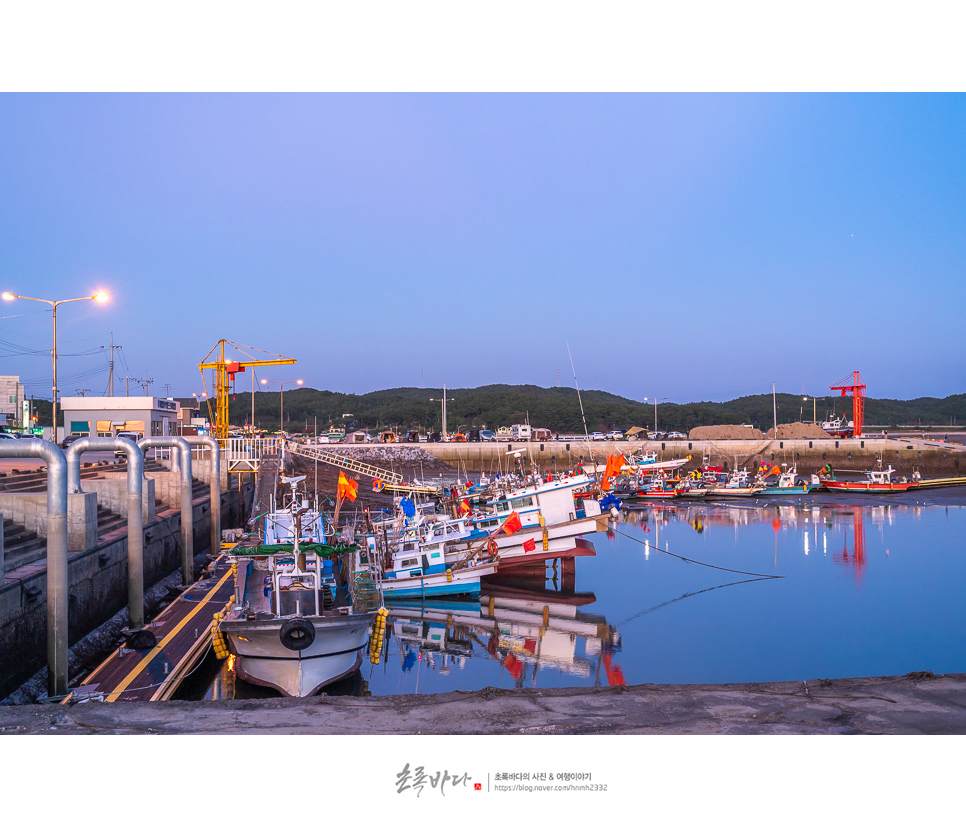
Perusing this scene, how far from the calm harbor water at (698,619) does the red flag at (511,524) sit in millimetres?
2385

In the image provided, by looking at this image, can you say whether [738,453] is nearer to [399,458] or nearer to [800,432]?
[800,432]

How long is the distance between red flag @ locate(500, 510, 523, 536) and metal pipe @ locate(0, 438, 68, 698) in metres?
17.6

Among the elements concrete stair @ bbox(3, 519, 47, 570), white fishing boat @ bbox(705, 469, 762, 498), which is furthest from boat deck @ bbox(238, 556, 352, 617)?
white fishing boat @ bbox(705, 469, 762, 498)

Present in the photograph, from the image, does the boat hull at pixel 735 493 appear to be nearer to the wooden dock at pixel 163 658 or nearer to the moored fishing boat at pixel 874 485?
the moored fishing boat at pixel 874 485

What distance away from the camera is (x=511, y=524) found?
27.5 metres

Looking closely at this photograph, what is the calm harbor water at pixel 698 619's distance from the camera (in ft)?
58.5

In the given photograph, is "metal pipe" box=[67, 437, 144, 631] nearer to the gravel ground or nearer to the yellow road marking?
the yellow road marking

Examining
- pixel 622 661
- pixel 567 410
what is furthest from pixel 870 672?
pixel 567 410

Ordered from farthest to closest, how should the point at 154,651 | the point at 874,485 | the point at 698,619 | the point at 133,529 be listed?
the point at 874,485 → the point at 698,619 → the point at 133,529 → the point at 154,651

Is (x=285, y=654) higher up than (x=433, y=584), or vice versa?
(x=285, y=654)

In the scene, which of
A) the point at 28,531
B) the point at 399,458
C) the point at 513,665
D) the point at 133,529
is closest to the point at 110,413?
the point at 399,458

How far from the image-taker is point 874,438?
8706 centimetres

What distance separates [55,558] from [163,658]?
374 cm

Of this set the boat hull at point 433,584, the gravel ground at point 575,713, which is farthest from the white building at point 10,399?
the gravel ground at point 575,713
